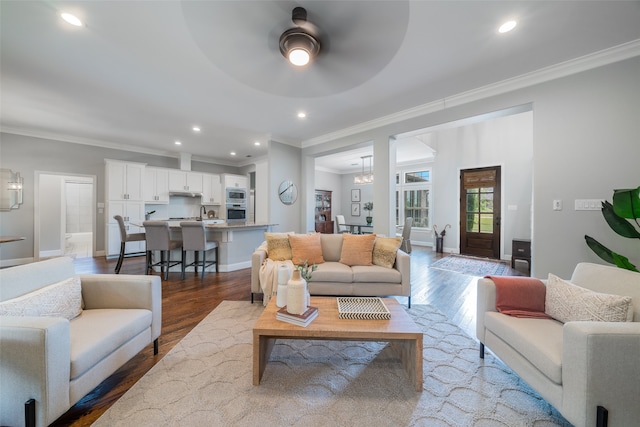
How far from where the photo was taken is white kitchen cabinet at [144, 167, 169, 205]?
5.90 metres

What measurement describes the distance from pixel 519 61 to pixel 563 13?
24.7 inches

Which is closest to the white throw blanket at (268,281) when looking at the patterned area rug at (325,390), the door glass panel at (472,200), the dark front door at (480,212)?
the patterned area rug at (325,390)

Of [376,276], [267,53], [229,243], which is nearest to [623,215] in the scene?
[376,276]

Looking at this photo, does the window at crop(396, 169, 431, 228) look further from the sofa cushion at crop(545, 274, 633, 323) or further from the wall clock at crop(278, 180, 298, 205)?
the sofa cushion at crop(545, 274, 633, 323)

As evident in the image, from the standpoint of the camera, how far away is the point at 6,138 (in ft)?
15.0

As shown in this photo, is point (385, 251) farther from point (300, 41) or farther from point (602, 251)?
point (300, 41)

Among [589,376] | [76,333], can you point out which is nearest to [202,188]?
[76,333]

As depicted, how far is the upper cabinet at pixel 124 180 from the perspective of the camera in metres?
5.36

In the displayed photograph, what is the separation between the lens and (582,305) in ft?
4.53

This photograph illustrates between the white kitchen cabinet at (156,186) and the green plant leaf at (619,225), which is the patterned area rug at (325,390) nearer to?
the green plant leaf at (619,225)

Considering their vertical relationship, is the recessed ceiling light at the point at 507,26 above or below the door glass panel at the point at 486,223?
above

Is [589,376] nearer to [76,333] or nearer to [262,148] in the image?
[76,333]

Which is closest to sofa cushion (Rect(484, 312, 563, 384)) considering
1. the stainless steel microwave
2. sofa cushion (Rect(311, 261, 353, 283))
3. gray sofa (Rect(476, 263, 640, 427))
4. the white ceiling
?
gray sofa (Rect(476, 263, 640, 427))

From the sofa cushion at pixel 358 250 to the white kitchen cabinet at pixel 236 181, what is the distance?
5090 millimetres
